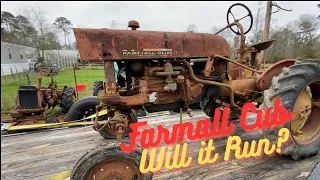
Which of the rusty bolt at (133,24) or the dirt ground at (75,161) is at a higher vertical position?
the rusty bolt at (133,24)

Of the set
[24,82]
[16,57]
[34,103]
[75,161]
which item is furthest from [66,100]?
[16,57]

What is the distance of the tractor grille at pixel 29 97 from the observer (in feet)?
12.3

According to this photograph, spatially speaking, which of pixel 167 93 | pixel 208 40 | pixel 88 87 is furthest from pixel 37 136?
pixel 208 40

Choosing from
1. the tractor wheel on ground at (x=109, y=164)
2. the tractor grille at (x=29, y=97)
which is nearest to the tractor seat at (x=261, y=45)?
the tractor wheel on ground at (x=109, y=164)

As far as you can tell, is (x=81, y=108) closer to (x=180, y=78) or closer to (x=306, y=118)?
(x=180, y=78)

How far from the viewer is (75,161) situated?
2.28 metres

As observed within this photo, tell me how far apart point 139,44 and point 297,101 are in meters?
1.66

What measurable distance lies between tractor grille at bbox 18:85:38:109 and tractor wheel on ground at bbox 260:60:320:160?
12.1 ft

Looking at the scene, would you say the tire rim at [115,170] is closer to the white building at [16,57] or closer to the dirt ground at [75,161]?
the dirt ground at [75,161]

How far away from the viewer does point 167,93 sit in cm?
213

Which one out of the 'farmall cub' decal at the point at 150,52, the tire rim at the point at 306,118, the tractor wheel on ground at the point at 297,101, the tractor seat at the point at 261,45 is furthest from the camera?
the tractor seat at the point at 261,45

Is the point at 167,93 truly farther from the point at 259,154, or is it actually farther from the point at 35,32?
the point at 35,32

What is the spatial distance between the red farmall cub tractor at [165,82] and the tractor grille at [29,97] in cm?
230

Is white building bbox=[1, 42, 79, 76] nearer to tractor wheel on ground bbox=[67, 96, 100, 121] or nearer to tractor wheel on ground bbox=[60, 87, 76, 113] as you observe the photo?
tractor wheel on ground bbox=[60, 87, 76, 113]
